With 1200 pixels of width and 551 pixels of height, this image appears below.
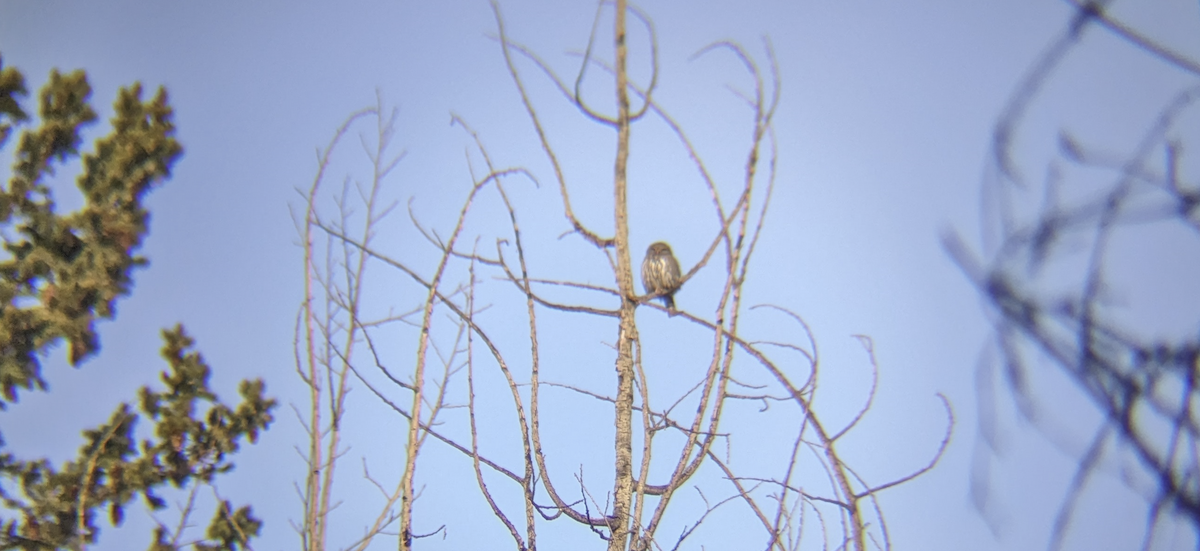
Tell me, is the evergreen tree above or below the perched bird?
below

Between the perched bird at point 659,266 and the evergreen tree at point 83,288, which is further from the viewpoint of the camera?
the perched bird at point 659,266

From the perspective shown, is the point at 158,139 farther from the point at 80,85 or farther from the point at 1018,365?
the point at 1018,365

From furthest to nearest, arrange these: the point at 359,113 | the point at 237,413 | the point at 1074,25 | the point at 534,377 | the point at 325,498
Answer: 1. the point at 237,413
2. the point at 359,113
3. the point at 325,498
4. the point at 534,377
5. the point at 1074,25

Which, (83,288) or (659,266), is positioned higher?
(659,266)

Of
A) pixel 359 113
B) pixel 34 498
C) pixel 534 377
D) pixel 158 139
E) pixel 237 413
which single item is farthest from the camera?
pixel 158 139

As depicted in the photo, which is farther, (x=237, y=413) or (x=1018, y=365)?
(x=237, y=413)

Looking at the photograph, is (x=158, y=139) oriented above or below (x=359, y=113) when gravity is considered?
above

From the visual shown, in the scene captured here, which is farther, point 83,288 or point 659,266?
point 659,266

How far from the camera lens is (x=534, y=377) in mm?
1767

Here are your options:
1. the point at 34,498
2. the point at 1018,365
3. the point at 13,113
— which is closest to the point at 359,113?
the point at 1018,365

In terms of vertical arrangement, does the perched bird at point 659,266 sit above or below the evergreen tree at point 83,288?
above

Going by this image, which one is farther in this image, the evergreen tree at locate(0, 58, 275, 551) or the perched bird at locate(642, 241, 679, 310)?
the perched bird at locate(642, 241, 679, 310)

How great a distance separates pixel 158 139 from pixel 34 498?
244cm

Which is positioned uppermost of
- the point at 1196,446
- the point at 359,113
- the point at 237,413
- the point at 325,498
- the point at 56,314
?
the point at 56,314
